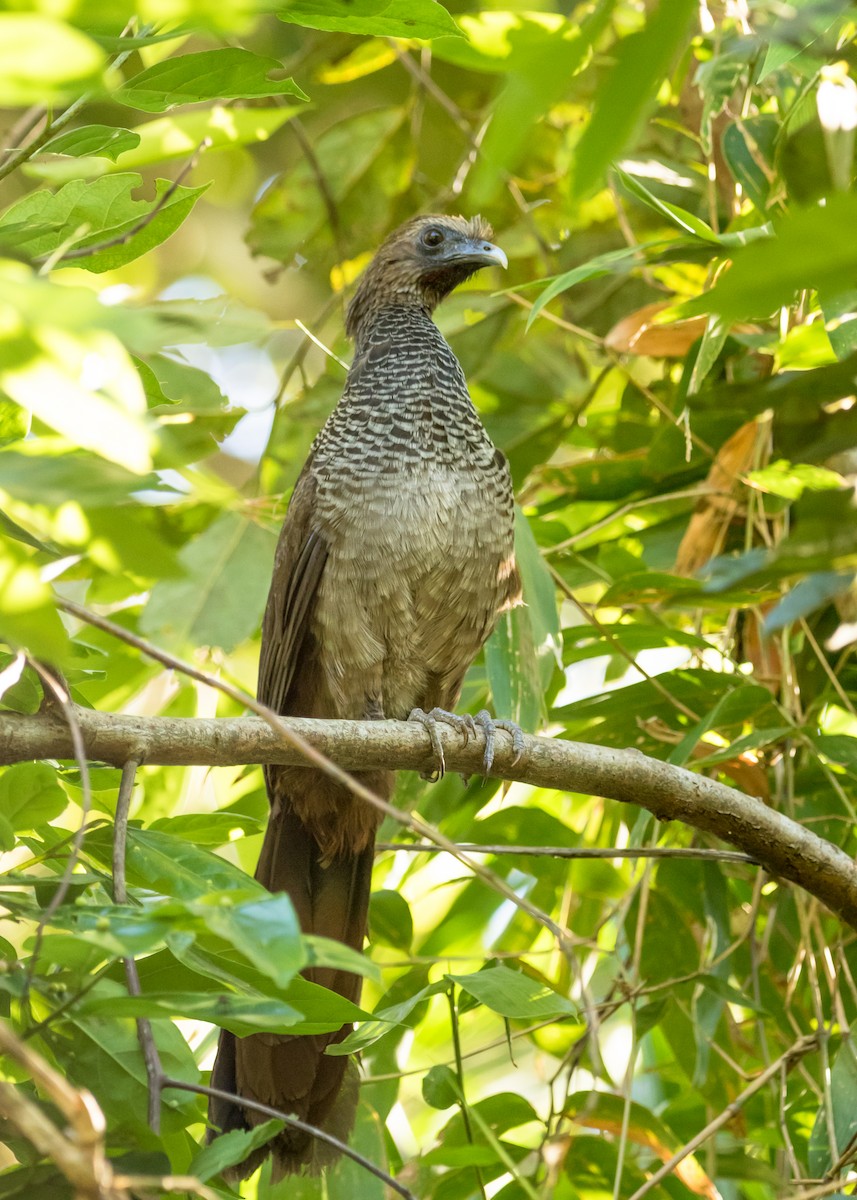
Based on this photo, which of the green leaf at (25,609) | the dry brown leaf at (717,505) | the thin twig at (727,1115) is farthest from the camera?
the dry brown leaf at (717,505)

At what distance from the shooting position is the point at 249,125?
1965 millimetres

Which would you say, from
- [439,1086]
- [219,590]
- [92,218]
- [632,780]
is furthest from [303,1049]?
[92,218]

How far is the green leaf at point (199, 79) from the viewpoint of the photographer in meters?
1.78

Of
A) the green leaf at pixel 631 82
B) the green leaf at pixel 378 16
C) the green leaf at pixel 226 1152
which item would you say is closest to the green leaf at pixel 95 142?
the green leaf at pixel 378 16

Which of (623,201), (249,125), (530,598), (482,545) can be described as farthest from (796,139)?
(623,201)

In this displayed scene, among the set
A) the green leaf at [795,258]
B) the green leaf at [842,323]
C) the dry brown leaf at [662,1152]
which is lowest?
the dry brown leaf at [662,1152]

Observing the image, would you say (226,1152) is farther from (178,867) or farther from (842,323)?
(842,323)

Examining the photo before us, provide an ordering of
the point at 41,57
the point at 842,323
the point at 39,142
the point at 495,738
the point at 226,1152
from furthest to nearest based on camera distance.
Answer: the point at 495,738 → the point at 842,323 → the point at 39,142 → the point at 226,1152 → the point at 41,57

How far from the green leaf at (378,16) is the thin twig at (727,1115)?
71.0 inches

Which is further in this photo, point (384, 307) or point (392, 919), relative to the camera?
point (384, 307)

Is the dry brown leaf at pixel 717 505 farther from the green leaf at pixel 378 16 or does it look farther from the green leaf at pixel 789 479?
the green leaf at pixel 378 16

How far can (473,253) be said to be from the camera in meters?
3.90

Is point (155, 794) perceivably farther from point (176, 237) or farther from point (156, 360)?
point (176, 237)

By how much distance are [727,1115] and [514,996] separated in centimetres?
49
